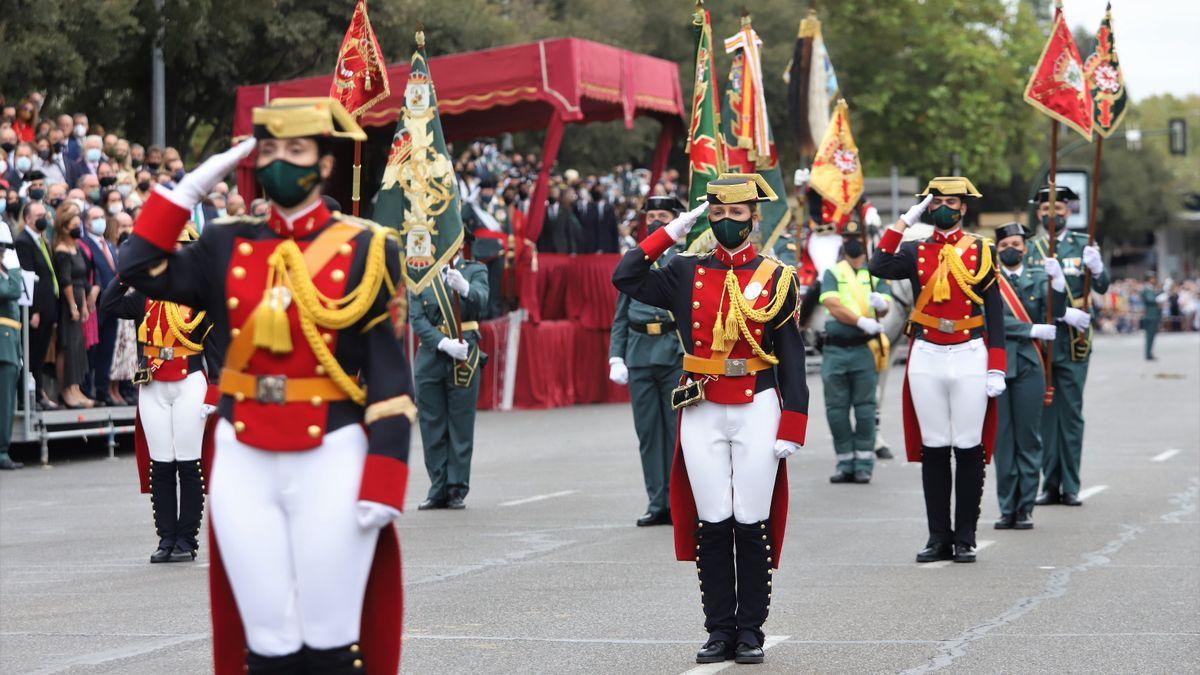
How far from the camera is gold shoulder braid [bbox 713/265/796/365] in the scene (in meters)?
8.32

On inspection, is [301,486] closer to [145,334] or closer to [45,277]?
[145,334]

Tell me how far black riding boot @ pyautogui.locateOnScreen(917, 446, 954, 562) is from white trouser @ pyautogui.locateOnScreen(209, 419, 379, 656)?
609 cm

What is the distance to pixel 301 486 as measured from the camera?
218 inches

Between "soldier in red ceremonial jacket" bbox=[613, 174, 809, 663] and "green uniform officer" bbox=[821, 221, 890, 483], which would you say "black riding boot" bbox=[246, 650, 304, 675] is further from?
"green uniform officer" bbox=[821, 221, 890, 483]

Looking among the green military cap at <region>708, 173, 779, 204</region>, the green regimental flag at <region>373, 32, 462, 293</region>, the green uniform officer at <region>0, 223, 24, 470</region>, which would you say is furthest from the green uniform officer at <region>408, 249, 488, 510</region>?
the green military cap at <region>708, 173, 779, 204</region>

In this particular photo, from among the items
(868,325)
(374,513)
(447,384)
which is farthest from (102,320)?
(374,513)

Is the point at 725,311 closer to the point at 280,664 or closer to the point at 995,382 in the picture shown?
the point at 995,382

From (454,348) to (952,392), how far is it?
4.28 metres

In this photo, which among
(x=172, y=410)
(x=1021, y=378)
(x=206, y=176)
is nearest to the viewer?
(x=206, y=176)

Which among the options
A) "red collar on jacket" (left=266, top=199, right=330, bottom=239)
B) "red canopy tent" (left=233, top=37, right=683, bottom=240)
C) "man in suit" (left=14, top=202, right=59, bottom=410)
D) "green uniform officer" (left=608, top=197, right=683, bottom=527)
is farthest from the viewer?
"red canopy tent" (left=233, top=37, right=683, bottom=240)

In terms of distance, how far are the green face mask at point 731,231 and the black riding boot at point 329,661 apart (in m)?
3.37

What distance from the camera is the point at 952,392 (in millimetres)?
11180

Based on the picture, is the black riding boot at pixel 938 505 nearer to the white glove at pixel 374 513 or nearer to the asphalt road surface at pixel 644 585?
the asphalt road surface at pixel 644 585

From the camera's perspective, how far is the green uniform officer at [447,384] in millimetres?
14305
